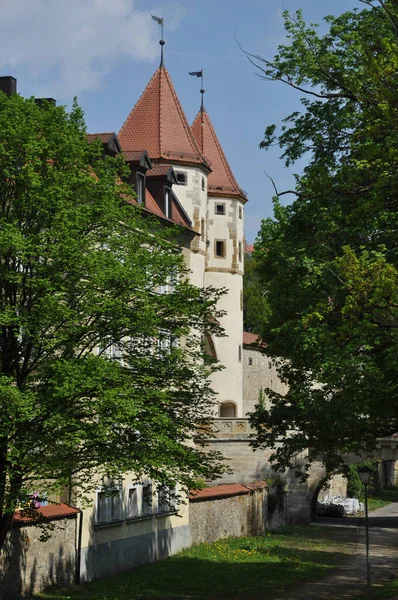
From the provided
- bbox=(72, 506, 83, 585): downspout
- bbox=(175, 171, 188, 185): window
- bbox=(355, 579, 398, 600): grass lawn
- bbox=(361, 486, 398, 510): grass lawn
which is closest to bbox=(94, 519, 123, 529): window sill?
bbox=(72, 506, 83, 585): downspout

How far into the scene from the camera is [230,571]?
29531 mm

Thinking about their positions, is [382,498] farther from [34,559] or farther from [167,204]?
[34,559]

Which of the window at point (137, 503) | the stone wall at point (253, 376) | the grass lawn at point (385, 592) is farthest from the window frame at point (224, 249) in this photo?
the grass lawn at point (385, 592)

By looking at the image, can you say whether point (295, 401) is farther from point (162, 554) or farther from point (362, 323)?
point (162, 554)

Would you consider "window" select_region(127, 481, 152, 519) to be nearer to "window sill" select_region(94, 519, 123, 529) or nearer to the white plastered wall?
"window sill" select_region(94, 519, 123, 529)

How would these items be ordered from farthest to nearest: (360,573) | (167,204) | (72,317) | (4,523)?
1. (167,204)
2. (360,573)
3. (4,523)
4. (72,317)

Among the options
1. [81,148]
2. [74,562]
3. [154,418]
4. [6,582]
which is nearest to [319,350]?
[154,418]

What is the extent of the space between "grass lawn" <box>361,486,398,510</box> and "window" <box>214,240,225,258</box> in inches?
680

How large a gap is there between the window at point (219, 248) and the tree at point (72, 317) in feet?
88.5

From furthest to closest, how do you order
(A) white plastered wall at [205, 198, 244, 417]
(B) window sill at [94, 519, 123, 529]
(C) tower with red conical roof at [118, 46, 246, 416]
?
(A) white plastered wall at [205, 198, 244, 417] < (C) tower with red conical roof at [118, 46, 246, 416] < (B) window sill at [94, 519, 123, 529]

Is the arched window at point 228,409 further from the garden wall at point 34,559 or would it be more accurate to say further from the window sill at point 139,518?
the garden wall at point 34,559

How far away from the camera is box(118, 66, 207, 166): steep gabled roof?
42.0m

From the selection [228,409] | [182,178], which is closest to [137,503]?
[182,178]

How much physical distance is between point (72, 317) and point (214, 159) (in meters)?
32.0
